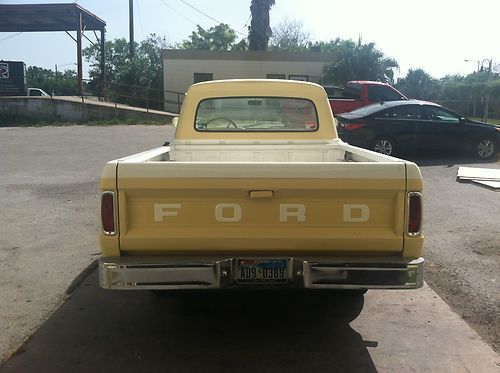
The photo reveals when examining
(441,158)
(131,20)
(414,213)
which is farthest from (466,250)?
(131,20)

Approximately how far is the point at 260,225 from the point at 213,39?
54.3 metres

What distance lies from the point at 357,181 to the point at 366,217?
0.86 ft

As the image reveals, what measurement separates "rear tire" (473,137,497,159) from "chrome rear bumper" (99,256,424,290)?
10933 mm

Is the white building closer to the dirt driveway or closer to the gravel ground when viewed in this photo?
the dirt driveway

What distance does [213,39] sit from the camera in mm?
55250

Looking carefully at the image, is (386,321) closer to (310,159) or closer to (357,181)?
(357,181)

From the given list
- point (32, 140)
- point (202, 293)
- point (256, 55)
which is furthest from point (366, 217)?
point (256, 55)

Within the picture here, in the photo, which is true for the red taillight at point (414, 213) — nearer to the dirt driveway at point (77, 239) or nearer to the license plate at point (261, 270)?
the license plate at point (261, 270)

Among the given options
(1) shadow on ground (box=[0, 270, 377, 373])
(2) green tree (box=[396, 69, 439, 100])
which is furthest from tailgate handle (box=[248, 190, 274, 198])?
(2) green tree (box=[396, 69, 439, 100])

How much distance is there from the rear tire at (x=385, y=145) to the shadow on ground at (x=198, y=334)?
8.28 metres

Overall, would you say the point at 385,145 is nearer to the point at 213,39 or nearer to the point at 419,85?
the point at 419,85

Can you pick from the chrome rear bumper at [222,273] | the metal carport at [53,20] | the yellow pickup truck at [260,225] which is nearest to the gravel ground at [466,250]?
the chrome rear bumper at [222,273]

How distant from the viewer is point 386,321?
4.23m

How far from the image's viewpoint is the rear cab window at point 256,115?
568 cm
